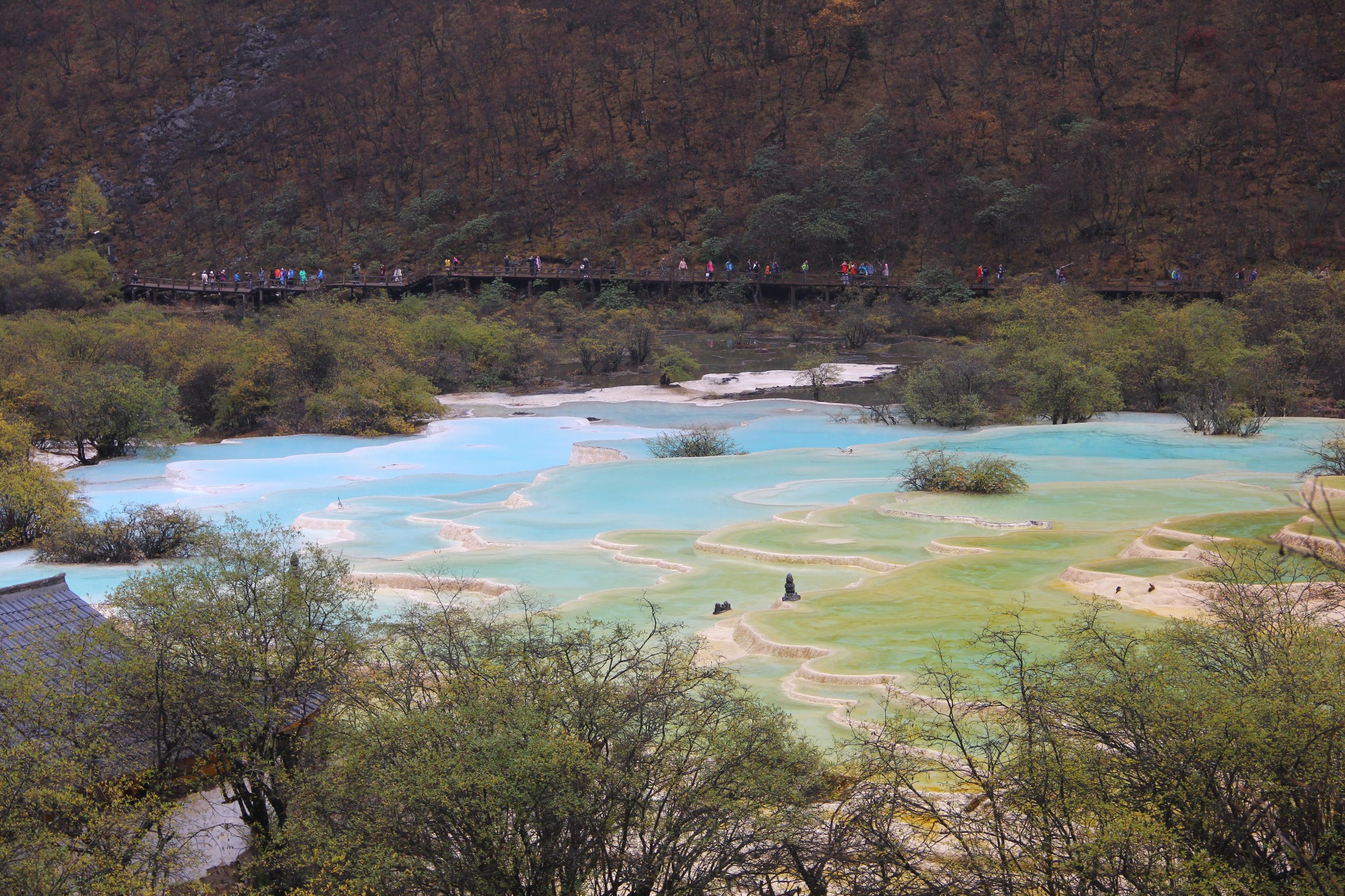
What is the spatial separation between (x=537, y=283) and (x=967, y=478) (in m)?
36.5

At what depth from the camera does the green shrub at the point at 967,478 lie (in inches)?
746

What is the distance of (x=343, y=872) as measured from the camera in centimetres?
711

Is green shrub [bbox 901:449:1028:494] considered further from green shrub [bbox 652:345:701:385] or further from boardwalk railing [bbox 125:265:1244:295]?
boardwalk railing [bbox 125:265:1244:295]

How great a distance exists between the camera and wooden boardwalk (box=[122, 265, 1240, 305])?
166 ft

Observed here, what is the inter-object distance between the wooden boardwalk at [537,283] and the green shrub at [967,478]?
1113 inches

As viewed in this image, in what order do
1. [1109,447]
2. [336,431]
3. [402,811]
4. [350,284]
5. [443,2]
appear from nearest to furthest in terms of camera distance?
1. [402,811]
2. [1109,447]
3. [336,431]
4. [350,284]
5. [443,2]

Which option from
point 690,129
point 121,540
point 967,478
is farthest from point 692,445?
point 690,129

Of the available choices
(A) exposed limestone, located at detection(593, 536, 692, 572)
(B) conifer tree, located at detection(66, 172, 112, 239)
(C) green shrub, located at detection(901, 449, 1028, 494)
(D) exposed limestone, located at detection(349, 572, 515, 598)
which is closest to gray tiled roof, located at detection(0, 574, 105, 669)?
(D) exposed limestone, located at detection(349, 572, 515, 598)

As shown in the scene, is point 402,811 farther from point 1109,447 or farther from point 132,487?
point 1109,447

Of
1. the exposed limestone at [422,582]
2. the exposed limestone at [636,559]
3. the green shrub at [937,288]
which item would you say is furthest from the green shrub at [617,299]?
Answer: the exposed limestone at [422,582]

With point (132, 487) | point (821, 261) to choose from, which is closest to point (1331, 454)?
point (132, 487)

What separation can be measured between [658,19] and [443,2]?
54.7 ft

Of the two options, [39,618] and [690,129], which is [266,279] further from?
[39,618]

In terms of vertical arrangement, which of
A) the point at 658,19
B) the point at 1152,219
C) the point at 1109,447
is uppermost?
the point at 658,19
